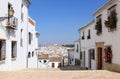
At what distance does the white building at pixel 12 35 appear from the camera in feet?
60.4

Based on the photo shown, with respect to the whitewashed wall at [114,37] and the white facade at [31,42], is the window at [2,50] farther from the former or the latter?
the white facade at [31,42]

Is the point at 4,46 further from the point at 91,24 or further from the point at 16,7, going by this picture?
the point at 91,24

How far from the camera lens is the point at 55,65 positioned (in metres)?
61.1

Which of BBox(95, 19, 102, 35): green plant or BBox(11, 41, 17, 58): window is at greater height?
BBox(95, 19, 102, 35): green plant

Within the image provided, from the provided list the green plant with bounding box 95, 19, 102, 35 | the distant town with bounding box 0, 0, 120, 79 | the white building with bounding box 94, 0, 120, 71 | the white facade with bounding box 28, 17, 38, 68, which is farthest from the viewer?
the white facade with bounding box 28, 17, 38, 68

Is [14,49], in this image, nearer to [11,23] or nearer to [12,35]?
[12,35]

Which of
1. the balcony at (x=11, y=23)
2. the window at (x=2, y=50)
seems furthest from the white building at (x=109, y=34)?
the window at (x=2, y=50)

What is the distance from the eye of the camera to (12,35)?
21172 mm

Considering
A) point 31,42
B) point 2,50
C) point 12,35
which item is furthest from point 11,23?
point 31,42

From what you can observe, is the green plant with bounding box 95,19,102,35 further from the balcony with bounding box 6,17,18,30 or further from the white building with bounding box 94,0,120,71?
the balcony with bounding box 6,17,18,30

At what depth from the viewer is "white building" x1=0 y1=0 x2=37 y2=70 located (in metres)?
18.4

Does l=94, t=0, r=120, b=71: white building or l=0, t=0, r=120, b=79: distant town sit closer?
l=0, t=0, r=120, b=79: distant town

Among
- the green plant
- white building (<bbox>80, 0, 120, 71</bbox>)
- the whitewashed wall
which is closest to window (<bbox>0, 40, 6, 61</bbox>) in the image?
white building (<bbox>80, 0, 120, 71</bbox>)

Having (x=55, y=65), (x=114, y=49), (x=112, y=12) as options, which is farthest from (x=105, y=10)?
(x=55, y=65)
